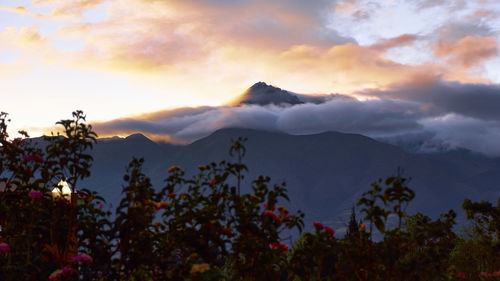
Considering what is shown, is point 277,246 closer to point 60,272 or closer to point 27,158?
point 60,272

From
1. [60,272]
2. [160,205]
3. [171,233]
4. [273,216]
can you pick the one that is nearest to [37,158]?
[160,205]

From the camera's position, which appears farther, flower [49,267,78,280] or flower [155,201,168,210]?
flower [155,201,168,210]

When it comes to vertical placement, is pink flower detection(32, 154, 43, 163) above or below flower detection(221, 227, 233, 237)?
above

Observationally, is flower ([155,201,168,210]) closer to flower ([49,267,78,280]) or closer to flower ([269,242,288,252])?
flower ([49,267,78,280])

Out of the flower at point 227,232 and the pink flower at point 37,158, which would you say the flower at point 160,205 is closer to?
the flower at point 227,232

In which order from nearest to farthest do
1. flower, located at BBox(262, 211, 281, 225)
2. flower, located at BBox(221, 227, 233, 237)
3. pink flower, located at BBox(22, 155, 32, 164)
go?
1. flower, located at BBox(221, 227, 233, 237)
2. flower, located at BBox(262, 211, 281, 225)
3. pink flower, located at BBox(22, 155, 32, 164)

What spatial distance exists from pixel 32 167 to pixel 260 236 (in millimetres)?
3962

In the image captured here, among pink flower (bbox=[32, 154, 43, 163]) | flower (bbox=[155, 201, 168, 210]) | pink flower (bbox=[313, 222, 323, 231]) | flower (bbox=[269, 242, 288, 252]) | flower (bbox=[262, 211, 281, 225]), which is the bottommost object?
flower (bbox=[269, 242, 288, 252])

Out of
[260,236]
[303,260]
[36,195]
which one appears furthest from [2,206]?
[303,260]

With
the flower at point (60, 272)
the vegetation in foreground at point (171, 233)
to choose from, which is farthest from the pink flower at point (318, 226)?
the flower at point (60, 272)

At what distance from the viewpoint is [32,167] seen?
8305mm

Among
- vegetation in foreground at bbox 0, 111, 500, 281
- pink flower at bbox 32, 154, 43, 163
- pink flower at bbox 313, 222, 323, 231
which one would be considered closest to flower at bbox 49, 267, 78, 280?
vegetation in foreground at bbox 0, 111, 500, 281

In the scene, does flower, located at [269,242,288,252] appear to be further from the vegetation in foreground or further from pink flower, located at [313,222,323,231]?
pink flower, located at [313,222,323,231]

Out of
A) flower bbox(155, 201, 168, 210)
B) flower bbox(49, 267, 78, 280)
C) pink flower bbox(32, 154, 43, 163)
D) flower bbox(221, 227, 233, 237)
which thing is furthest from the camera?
pink flower bbox(32, 154, 43, 163)
